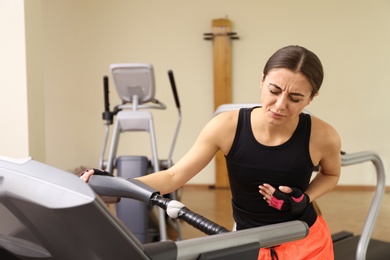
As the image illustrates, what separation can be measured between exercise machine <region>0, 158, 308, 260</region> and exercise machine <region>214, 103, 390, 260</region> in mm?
1237

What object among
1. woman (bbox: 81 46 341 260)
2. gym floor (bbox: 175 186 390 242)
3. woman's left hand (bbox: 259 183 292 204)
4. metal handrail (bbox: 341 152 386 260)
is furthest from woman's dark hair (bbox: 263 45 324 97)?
gym floor (bbox: 175 186 390 242)

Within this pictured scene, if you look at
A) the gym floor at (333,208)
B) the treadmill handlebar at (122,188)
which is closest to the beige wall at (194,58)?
the gym floor at (333,208)

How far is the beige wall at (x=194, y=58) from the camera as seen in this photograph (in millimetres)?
5621

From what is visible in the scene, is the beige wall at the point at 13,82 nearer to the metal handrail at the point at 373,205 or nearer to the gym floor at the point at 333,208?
the gym floor at the point at 333,208

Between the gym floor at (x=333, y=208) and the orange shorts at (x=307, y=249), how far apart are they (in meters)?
2.21

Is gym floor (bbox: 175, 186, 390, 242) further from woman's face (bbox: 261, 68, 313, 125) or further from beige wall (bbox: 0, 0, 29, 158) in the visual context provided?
woman's face (bbox: 261, 68, 313, 125)

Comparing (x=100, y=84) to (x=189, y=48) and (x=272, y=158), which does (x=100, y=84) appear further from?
(x=272, y=158)

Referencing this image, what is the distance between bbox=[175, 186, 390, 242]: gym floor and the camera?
3.96 m

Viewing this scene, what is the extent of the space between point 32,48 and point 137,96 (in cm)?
90

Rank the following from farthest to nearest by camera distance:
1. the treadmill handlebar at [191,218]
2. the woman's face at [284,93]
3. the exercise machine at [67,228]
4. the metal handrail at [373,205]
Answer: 1. the metal handrail at [373,205]
2. the woman's face at [284,93]
3. the treadmill handlebar at [191,218]
4. the exercise machine at [67,228]

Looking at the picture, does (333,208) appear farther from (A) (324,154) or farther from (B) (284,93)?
(B) (284,93)

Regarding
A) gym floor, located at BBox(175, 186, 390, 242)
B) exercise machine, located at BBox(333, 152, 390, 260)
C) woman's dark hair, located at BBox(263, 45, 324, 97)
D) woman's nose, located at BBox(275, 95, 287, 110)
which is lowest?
gym floor, located at BBox(175, 186, 390, 242)

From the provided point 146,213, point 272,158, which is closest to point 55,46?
point 146,213

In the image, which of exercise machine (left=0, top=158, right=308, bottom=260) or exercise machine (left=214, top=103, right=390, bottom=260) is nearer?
exercise machine (left=0, top=158, right=308, bottom=260)
